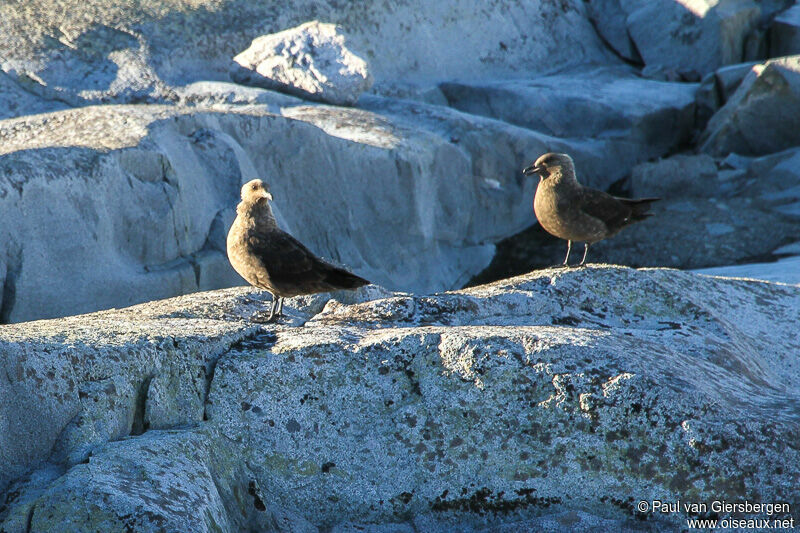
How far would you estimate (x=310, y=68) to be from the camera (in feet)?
38.3

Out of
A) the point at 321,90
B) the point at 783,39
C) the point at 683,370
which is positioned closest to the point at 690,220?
the point at 321,90

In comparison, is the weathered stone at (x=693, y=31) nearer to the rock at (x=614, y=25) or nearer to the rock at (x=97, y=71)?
the rock at (x=614, y=25)

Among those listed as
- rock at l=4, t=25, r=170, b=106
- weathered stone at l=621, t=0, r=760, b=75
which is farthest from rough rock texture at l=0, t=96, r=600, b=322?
weathered stone at l=621, t=0, r=760, b=75

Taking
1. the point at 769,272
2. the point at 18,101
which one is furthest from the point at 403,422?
the point at 18,101

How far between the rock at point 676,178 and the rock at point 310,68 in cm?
421

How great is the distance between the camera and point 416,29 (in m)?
14.7

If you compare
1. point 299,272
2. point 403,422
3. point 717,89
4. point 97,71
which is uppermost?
point 97,71

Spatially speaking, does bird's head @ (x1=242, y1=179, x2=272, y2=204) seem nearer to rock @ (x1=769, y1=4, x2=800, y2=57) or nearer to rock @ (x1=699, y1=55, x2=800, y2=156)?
rock @ (x1=699, y1=55, x2=800, y2=156)

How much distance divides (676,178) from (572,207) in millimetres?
7520

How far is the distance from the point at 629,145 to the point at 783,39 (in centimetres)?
463

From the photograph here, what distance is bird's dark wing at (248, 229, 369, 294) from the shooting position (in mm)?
4605

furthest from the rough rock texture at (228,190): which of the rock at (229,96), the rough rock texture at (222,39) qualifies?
the rough rock texture at (222,39)

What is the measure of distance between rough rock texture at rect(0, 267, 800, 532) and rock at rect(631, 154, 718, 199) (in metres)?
9.74

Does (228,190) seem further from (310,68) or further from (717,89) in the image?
(717,89)
